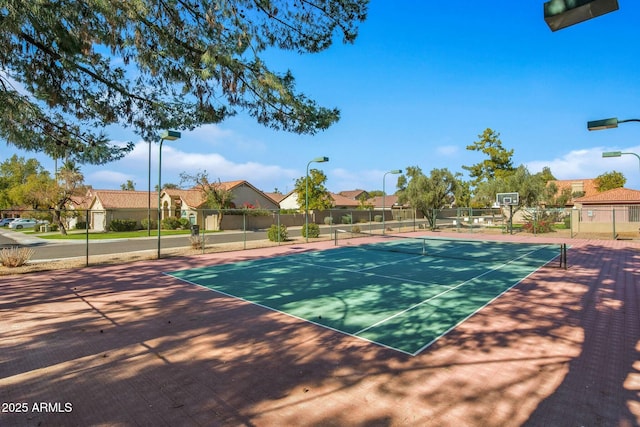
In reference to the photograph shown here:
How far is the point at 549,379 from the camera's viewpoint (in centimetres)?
458

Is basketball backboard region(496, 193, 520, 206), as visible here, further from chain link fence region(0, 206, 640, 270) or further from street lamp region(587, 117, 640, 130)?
street lamp region(587, 117, 640, 130)

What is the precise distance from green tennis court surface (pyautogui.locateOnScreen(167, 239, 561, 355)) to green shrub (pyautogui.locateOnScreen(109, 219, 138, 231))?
94.5ft

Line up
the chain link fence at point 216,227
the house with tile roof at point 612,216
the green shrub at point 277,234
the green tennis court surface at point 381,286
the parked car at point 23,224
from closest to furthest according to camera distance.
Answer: the green tennis court surface at point 381,286 < the chain link fence at point 216,227 < the green shrub at point 277,234 < the house with tile roof at point 612,216 < the parked car at point 23,224

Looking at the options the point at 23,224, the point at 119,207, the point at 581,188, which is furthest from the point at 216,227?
the point at 581,188

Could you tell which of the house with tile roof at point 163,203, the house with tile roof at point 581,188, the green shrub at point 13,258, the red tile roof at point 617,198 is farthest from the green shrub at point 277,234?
the house with tile roof at point 581,188

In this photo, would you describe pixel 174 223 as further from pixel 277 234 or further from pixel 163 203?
pixel 277 234

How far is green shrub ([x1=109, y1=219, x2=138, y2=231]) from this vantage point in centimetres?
3753

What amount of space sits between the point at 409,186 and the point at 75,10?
32.5 metres

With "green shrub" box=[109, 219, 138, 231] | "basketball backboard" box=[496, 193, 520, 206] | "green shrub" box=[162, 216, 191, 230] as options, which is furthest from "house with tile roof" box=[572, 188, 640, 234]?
"green shrub" box=[109, 219, 138, 231]

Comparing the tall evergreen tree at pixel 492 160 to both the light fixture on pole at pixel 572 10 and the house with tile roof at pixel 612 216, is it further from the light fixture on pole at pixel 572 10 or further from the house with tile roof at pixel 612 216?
the light fixture on pole at pixel 572 10

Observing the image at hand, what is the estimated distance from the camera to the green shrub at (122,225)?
37.5 meters

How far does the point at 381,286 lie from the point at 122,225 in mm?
36545

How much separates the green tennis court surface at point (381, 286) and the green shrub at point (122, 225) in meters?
28.8

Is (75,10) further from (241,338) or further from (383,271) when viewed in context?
(383,271)
